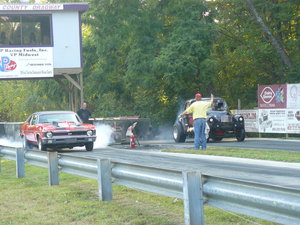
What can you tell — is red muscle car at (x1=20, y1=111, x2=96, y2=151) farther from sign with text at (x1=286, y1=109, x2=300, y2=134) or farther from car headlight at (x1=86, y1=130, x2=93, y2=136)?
sign with text at (x1=286, y1=109, x2=300, y2=134)

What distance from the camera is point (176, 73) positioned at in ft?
99.2

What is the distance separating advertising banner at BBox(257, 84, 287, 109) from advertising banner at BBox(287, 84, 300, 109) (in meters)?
0.27

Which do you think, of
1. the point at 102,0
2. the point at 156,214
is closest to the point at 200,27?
the point at 102,0

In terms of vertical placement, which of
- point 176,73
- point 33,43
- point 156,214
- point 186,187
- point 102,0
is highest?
point 102,0

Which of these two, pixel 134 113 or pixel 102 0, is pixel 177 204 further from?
pixel 134 113

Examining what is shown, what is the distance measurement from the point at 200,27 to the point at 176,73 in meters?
3.16

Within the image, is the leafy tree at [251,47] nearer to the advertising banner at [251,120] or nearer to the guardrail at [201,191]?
the advertising banner at [251,120]

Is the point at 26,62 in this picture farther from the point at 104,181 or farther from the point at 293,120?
the point at 104,181

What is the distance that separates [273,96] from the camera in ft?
86.8

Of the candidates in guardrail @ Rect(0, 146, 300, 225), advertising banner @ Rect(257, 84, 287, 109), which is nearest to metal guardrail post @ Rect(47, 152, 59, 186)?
guardrail @ Rect(0, 146, 300, 225)

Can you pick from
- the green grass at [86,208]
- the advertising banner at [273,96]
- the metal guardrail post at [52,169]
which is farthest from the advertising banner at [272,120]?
the metal guardrail post at [52,169]

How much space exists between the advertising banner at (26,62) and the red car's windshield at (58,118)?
997cm

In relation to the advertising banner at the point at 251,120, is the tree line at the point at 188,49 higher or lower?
higher

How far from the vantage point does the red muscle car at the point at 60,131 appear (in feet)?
64.1
